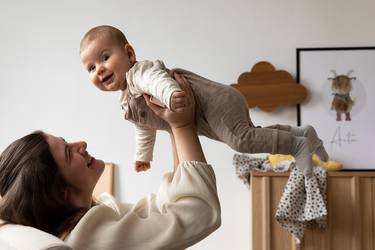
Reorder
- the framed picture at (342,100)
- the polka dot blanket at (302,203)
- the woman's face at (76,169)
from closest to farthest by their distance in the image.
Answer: the woman's face at (76,169)
the polka dot blanket at (302,203)
the framed picture at (342,100)

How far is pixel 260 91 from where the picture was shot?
126 inches

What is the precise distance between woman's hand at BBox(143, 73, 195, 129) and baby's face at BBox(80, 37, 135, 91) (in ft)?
0.37

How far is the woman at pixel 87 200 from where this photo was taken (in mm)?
1246

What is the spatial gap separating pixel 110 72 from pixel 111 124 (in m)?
1.86

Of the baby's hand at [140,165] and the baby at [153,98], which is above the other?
the baby at [153,98]

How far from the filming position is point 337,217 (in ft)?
9.17

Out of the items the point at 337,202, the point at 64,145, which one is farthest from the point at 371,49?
the point at 64,145

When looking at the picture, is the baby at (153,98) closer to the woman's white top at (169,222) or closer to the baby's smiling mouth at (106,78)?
the baby's smiling mouth at (106,78)

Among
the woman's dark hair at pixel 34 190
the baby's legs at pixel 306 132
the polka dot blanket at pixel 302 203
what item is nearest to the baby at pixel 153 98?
the baby's legs at pixel 306 132

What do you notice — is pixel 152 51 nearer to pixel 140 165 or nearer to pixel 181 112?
pixel 140 165

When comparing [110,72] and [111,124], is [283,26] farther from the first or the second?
[110,72]

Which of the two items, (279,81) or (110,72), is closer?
(110,72)


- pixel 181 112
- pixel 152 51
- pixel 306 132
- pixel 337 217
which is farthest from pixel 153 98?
pixel 152 51

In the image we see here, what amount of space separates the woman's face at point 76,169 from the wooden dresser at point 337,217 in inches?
61.8
